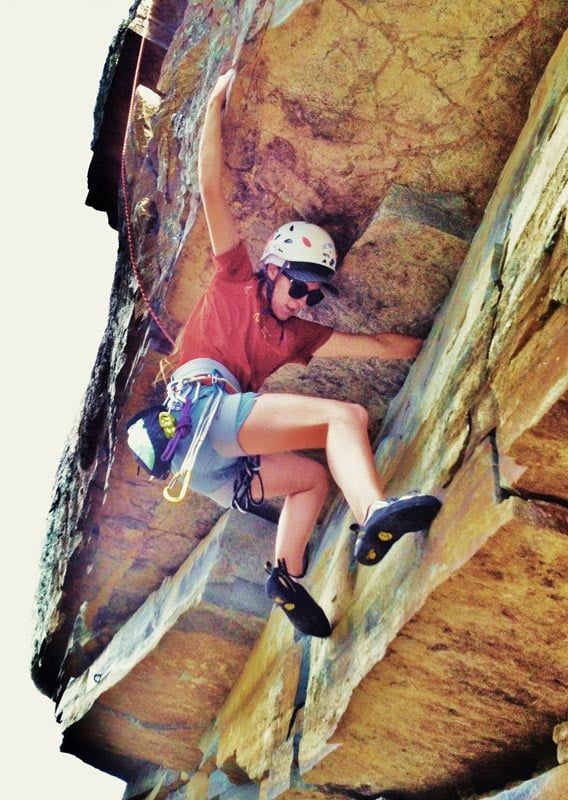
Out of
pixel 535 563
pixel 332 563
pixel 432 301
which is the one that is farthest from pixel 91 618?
pixel 535 563

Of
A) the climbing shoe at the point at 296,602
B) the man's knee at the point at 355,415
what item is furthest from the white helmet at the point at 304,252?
the climbing shoe at the point at 296,602

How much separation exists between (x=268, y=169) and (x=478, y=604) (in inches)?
85.8

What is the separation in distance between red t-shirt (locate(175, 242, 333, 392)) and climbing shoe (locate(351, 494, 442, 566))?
4.16 feet

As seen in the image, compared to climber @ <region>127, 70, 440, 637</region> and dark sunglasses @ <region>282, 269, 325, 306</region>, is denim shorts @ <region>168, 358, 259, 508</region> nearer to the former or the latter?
climber @ <region>127, 70, 440, 637</region>

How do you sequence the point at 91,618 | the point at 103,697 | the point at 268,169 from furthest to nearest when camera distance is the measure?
the point at 91,618, the point at 103,697, the point at 268,169

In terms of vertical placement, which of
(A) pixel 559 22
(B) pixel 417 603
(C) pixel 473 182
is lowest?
(B) pixel 417 603

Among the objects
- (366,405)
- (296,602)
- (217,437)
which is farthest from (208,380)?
(366,405)

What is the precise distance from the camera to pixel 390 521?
2.79 m

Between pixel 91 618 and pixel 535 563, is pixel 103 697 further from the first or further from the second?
pixel 535 563

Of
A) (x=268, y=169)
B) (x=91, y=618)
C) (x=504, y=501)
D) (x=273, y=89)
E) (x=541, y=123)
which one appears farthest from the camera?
(x=91, y=618)

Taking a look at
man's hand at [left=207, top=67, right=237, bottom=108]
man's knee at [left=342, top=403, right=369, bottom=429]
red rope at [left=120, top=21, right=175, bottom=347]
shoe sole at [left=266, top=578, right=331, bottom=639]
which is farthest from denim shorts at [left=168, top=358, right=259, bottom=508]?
man's hand at [left=207, top=67, right=237, bottom=108]

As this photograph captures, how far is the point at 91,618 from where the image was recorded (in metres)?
6.41

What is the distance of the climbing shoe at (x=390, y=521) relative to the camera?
279 centimetres

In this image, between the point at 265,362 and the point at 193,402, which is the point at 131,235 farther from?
the point at 193,402
